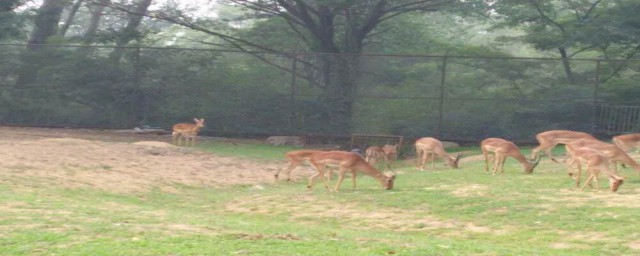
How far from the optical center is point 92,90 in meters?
28.1

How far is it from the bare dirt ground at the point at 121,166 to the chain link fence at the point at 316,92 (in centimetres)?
431

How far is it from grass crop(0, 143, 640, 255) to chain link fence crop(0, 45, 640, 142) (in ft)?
28.5

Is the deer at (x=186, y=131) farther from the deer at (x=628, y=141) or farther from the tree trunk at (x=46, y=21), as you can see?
the deer at (x=628, y=141)

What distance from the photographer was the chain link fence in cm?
Answer: 2623

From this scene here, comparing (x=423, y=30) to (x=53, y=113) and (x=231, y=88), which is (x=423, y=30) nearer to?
(x=231, y=88)

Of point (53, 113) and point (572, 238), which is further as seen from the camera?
point (53, 113)

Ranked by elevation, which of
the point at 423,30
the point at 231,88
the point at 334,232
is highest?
the point at 423,30

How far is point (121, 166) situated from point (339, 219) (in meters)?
6.33

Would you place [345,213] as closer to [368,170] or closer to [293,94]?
[368,170]

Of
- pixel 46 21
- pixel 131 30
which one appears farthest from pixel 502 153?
pixel 46 21

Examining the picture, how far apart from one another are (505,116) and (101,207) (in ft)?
52.0

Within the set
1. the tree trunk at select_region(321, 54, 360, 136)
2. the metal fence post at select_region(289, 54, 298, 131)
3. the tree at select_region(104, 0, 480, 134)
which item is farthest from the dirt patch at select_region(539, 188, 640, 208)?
the metal fence post at select_region(289, 54, 298, 131)

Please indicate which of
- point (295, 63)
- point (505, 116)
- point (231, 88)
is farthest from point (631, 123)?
point (231, 88)

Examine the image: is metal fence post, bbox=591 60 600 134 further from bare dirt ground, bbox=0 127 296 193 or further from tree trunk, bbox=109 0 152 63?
tree trunk, bbox=109 0 152 63
